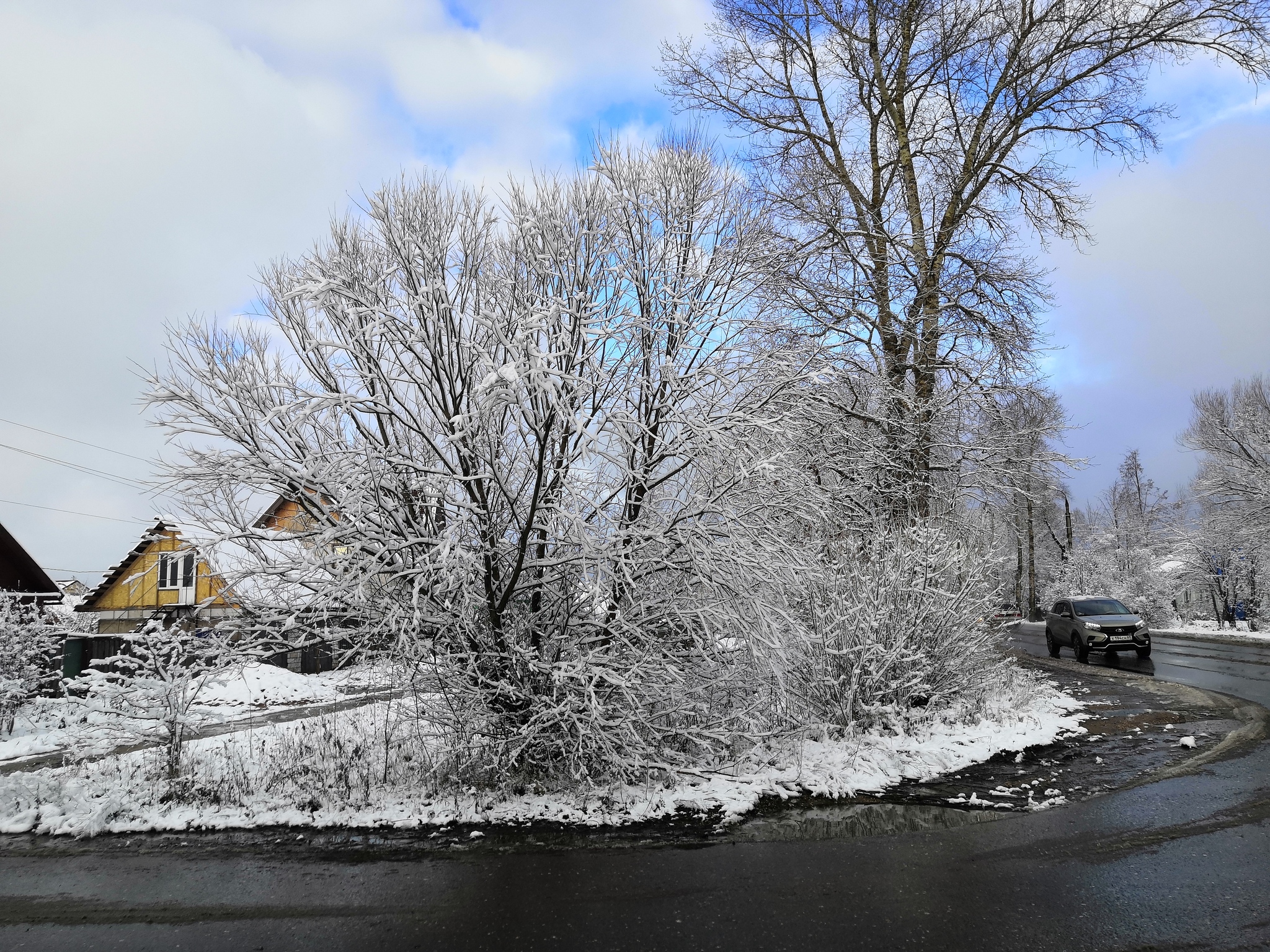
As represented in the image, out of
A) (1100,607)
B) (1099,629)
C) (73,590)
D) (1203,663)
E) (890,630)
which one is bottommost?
(1203,663)

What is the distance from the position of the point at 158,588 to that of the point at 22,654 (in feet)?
22.7

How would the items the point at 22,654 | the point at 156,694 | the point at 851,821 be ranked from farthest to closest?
the point at 22,654 < the point at 156,694 < the point at 851,821

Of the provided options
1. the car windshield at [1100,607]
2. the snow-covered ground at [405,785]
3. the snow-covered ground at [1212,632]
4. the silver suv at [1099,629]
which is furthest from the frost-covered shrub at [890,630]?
the snow-covered ground at [1212,632]

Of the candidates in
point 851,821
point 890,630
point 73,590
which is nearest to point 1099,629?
point 890,630

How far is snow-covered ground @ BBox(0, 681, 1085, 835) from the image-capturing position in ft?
21.1

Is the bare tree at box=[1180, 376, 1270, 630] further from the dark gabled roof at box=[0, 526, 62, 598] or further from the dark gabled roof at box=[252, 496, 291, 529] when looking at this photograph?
the dark gabled roof at box=[0, 526, 62, 598]

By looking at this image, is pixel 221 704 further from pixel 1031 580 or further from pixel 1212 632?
pixel 1031 580

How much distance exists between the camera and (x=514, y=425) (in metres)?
6.76

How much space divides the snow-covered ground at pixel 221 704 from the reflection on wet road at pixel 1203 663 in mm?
12846

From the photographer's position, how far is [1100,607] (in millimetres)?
20266

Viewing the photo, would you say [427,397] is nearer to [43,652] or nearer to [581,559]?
[581,559]

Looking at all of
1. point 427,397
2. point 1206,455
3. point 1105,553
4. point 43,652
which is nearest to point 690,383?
point 427,397

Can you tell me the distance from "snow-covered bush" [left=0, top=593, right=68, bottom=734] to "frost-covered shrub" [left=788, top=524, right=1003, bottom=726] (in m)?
11.6

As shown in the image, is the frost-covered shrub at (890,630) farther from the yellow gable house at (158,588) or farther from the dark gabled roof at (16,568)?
the dark gabled roof at (16,568)
